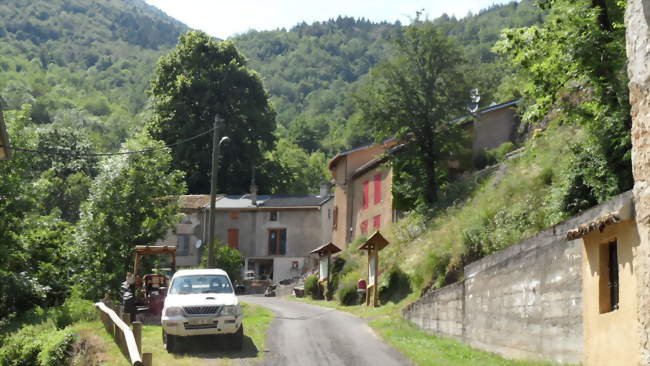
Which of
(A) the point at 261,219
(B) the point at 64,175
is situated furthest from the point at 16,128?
(B) the point at 64,175

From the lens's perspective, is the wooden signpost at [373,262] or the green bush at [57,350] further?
the wooden signpost at [373,262]

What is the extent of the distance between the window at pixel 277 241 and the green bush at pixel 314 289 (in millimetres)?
20904

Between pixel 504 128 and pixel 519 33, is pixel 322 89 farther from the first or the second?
pixel 519 33

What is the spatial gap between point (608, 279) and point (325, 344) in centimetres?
849

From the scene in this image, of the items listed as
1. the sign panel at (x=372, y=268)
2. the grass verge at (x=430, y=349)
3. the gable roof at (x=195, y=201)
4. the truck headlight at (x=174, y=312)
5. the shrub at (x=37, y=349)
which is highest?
the gable roof at (x=195, y=201)

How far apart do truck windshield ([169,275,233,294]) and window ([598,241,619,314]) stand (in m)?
9.77

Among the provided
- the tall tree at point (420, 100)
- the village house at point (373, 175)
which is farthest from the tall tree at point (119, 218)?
the village house at point (373, 175)

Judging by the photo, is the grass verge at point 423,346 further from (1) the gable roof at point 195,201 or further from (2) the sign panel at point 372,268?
(1) the gable roof at point 195,201

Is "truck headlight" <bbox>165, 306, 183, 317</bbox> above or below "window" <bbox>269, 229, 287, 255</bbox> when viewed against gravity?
below

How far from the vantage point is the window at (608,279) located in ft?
37.6

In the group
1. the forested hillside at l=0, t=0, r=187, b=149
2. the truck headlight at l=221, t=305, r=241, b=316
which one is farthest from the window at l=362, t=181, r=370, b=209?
the forested hillside at l=0, t=0, r=187, b=149

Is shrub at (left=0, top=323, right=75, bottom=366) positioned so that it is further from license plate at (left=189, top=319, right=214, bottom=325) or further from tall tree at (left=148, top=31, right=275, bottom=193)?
tall tree at (left=148, top=31, right=275, bottom=193)

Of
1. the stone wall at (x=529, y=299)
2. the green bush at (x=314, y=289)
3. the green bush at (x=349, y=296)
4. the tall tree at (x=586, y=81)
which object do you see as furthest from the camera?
the green bush at (x=314, y=289)

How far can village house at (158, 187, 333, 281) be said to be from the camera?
60000 millimetres
